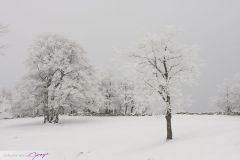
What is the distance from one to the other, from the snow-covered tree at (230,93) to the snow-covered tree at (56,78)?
139ft

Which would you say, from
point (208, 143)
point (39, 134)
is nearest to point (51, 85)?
point (39, 134)

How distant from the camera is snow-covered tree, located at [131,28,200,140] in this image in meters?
23.6

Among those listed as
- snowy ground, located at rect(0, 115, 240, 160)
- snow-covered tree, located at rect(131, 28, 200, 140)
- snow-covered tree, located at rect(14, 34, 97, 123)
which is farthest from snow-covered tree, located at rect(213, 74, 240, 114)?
snow-covered tree, located at rect(131, 28, 200, 140)

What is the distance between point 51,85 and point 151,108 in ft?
71.0

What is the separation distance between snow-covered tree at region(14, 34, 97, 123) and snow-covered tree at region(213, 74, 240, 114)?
42.3 m

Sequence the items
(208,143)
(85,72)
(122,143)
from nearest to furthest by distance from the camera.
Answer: (208,143), (122,143), (85,72)

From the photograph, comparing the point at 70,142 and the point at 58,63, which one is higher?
the point at 58,63

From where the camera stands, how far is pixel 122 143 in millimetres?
26172

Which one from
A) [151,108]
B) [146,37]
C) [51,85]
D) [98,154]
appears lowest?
[98,154]

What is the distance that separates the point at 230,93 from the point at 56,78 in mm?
48544

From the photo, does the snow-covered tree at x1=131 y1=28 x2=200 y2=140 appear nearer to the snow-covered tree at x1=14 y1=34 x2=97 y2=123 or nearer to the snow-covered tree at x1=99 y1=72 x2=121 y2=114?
the snow-covered tree at x1=14 y1=34 x2=97 y2=123

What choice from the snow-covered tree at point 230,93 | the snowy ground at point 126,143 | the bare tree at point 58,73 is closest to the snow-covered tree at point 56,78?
the bare tree at point 58,73

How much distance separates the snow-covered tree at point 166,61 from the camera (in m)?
23.6

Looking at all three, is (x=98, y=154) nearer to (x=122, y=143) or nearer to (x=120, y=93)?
(x=122, y=143)
